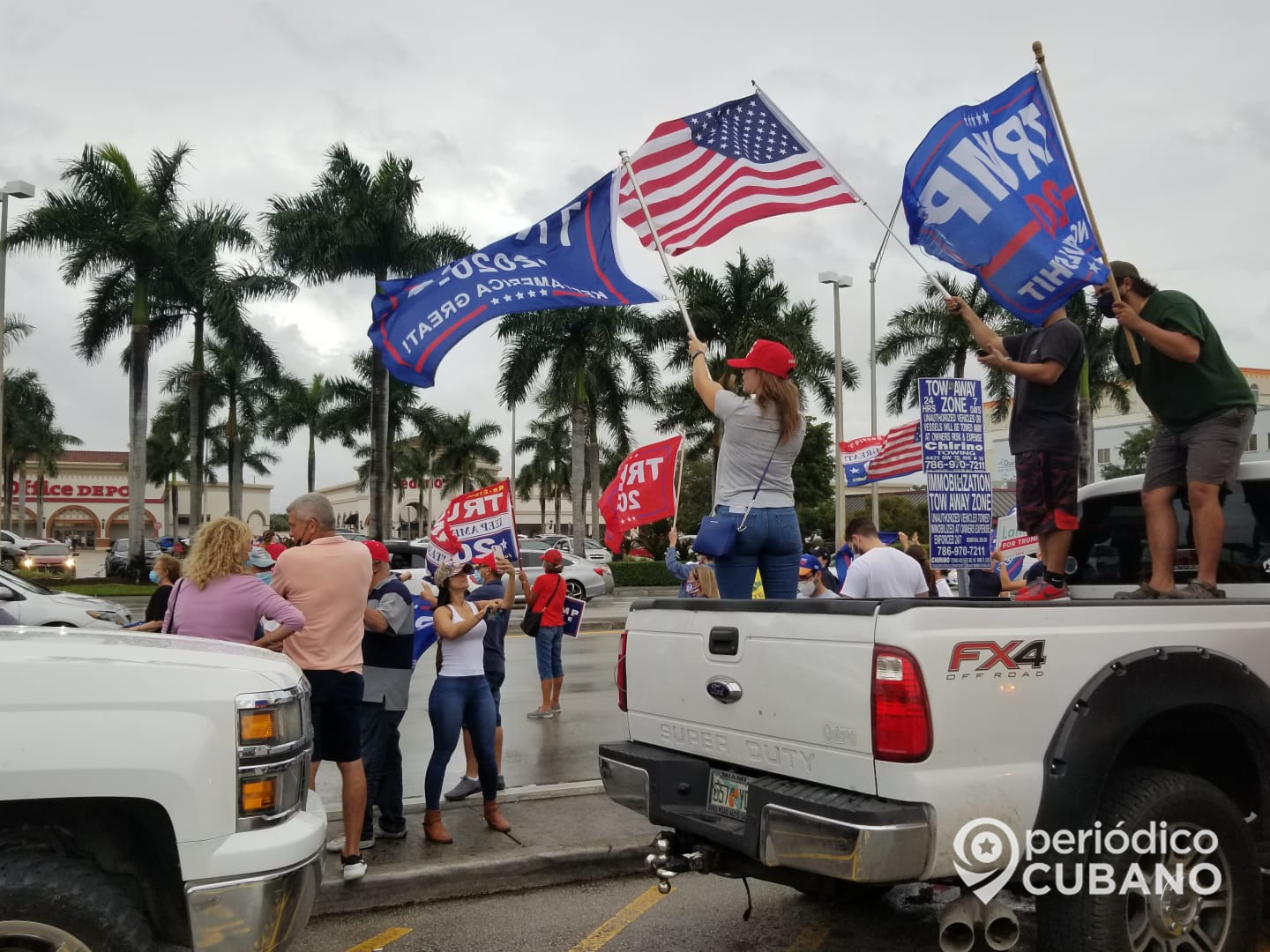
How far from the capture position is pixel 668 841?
165 inches

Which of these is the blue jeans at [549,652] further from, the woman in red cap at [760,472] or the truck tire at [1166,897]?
the truck tire at [1166,897]

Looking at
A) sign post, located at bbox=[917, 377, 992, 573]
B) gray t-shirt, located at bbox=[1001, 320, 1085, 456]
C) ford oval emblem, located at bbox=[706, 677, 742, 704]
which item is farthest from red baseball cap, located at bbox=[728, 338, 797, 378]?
sign post, located at bbox=[917, 377, 992, 573]

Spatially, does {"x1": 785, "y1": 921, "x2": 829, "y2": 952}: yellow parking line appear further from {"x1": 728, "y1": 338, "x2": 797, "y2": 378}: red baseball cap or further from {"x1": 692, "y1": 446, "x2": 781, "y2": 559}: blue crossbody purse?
{"x1": 728, "y1": 338, "x2": 797, "y2": 378}: red baseball cap

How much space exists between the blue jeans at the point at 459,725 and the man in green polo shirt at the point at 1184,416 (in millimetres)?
3611

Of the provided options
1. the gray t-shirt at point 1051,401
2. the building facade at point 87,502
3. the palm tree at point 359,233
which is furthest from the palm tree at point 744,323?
the building facade at point 87,502

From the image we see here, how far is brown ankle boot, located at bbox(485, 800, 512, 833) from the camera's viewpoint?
644 centimetres

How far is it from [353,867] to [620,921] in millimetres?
1358

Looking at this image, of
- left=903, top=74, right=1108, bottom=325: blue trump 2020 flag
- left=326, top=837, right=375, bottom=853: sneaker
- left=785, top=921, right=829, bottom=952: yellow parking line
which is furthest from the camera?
left=326, top=837, right=375, bottom=853: sneaker

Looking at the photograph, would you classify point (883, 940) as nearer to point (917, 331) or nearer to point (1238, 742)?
point (1238, 742)

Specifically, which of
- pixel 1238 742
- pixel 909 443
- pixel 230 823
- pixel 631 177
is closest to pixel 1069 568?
pixel 1238 742

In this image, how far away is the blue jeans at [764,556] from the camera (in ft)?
15.9

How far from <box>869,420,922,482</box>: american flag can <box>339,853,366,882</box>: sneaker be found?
41.1ft

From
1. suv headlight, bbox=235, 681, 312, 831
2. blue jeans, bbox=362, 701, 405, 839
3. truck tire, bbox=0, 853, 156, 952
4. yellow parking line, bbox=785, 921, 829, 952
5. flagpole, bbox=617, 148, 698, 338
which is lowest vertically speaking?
yellow parking line, bbox=785, 921, 829, 952

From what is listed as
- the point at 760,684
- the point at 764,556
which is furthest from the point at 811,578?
the point at 760,684
